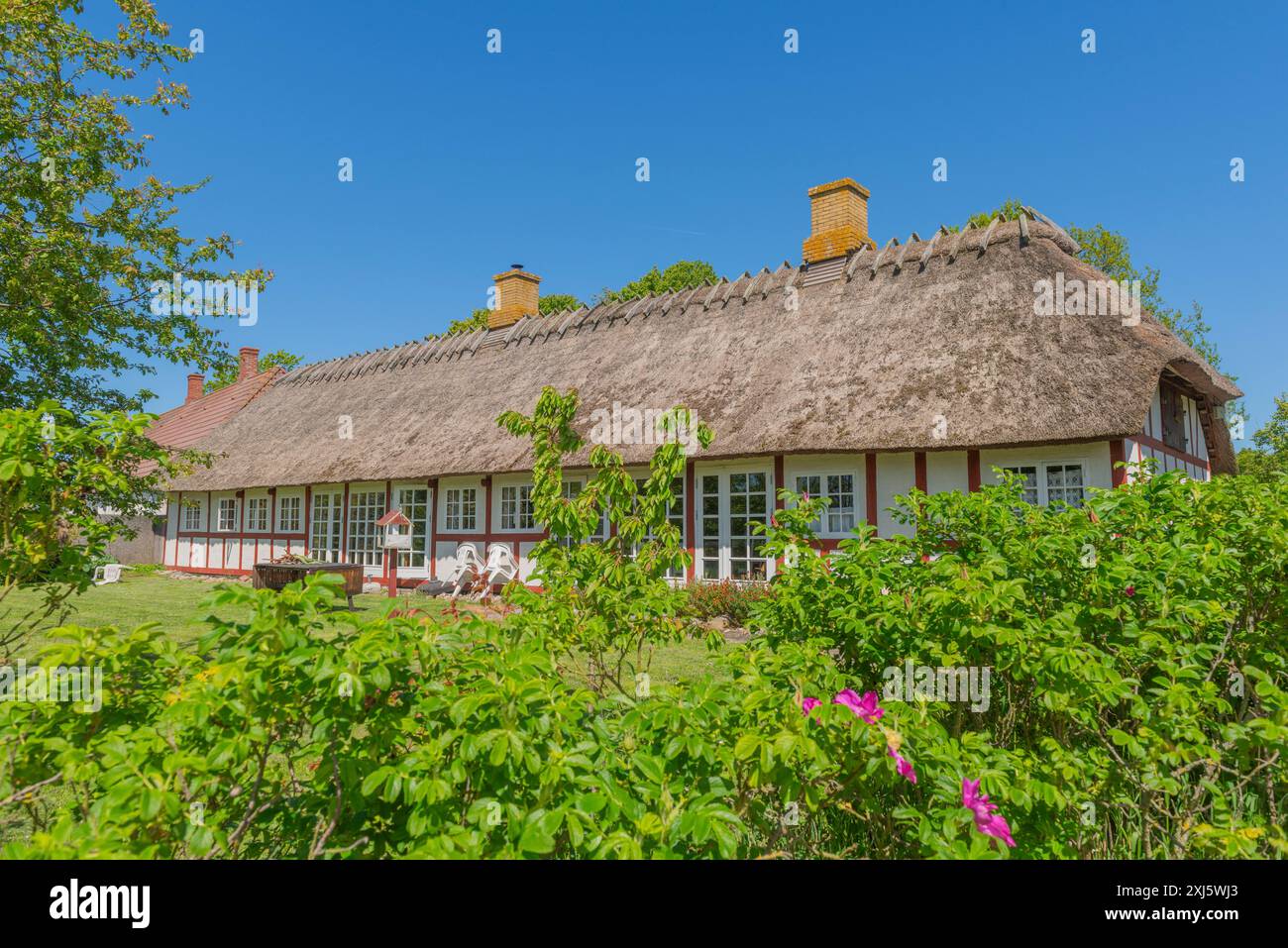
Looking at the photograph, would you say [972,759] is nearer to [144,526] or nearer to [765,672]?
[765,672]

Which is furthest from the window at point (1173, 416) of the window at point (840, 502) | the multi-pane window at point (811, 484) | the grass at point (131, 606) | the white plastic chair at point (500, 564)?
the grass at point (131, 606)

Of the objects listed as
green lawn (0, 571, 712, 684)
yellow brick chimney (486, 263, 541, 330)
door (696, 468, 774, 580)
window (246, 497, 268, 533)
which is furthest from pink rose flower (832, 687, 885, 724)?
window (246, 497, 268, 533)

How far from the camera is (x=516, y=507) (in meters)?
16.6

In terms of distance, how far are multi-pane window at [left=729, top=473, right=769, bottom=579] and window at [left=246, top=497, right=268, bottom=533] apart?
50.2 ft

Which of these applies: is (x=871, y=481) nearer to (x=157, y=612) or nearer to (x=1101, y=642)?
(x=1101, y=642)

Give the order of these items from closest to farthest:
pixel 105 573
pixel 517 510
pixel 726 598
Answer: pixel 726 598 → pixel 105 573 → pixel 517 510

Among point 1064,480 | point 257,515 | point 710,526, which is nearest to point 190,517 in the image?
point 257,515

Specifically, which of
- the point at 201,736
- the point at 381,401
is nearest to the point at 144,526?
the point at 381,401

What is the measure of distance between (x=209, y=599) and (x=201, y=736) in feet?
1.13

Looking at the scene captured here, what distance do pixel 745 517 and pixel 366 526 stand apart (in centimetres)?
1094

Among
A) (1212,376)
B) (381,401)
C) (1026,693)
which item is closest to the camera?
(1026,693)

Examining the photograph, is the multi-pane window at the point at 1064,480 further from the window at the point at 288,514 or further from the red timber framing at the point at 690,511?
the window at the point at 288,514

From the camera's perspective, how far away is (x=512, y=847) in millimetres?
1593

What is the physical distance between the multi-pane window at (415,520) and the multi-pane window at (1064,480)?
13528mm
